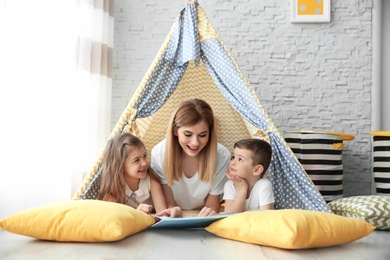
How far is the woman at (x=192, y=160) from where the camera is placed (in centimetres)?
266

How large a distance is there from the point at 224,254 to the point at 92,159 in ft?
5.45

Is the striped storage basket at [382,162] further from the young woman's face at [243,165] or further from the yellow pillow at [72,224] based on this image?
the yellow pillow at [72,224]

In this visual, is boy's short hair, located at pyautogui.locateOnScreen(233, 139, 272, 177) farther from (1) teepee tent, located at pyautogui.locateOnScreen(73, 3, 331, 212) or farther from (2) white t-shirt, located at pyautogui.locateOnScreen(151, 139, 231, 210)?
(2) white t-shirt, located at pyautogui.locateOnScreen(151, 139, 231, 210)

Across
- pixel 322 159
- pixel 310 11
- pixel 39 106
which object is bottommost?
pixel 322 159

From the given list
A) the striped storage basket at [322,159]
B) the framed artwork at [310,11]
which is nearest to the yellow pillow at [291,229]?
the striped storage basket at [322,159]

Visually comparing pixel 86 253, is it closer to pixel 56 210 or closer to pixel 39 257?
pixel 39 257

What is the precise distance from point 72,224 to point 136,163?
2.42 ft

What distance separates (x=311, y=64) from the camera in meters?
3.81

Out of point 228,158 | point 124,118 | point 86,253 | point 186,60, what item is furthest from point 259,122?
point 86,253

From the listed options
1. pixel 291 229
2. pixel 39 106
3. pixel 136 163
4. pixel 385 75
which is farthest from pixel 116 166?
pixel 385 75

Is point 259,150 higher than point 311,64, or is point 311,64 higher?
point 311,64

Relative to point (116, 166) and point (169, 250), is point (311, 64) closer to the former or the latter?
point (116, 166)

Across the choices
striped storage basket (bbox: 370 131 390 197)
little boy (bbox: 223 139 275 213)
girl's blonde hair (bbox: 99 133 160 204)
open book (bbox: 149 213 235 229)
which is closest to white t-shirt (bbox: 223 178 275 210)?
little boy (bbox: 223 139 275 213)

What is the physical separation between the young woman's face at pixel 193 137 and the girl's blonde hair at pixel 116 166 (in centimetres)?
23
